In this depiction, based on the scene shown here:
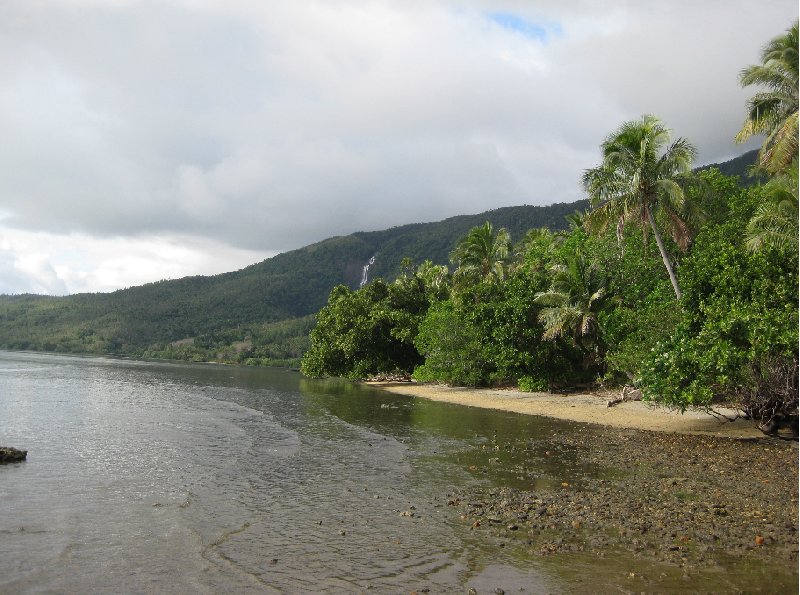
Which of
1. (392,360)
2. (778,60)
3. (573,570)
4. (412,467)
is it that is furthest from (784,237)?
(392,360)

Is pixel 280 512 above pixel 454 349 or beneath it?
beneath

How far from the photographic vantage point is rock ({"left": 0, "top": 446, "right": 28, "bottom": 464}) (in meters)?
17.6

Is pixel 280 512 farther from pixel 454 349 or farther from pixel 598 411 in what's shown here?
pixel 454 349

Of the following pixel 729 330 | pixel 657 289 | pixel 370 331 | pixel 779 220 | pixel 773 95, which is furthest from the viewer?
pixel 370 331

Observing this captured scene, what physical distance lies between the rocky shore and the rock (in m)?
12.9

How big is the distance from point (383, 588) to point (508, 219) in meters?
176

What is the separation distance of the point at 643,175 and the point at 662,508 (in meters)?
20.4

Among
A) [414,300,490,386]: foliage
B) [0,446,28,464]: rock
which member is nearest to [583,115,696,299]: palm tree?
[414,300,490,386]: foliage

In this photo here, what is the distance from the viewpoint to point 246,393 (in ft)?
161

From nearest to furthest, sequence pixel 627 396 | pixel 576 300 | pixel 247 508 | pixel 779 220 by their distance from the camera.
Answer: pixel 247 508 < pixel 779 220 < pixel 627 396 < pixel 576 300

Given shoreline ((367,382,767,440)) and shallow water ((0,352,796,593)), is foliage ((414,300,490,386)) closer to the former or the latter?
shoreline ((367,382,767,440))

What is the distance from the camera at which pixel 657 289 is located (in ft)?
104

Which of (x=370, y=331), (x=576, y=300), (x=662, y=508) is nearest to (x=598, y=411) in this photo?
(x=576, y=300)

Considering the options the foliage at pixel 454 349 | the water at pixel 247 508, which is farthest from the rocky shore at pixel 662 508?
the foliage at pixel 454 349
